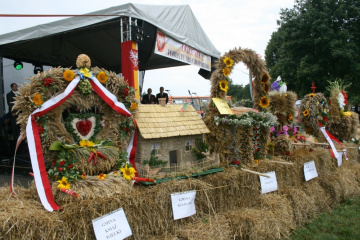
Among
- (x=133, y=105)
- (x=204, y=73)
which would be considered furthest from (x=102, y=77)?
(x=204, y=73)

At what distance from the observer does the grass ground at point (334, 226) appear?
3977 mm

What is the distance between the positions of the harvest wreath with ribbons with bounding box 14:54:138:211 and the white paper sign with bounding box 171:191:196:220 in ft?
1.84

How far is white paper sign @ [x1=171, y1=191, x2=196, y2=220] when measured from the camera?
10.6ft

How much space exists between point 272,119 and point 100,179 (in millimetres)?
2909

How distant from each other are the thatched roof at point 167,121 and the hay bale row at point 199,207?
71 centimetres

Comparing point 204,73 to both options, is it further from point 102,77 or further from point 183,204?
point 183,204

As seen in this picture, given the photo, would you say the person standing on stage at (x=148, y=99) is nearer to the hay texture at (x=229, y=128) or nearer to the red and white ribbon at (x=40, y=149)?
the hay texture at (x=229, y=128)

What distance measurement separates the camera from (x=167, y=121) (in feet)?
13.1

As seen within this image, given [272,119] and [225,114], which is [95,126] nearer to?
[225,114]

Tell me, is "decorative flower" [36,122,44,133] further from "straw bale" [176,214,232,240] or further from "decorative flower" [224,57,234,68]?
"decorative flower" [224,57,234,68]

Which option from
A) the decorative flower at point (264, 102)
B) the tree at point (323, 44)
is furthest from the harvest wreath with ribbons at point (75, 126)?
the tree at point (323, 44)

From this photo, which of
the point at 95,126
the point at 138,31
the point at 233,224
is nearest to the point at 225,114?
the point at 233,224

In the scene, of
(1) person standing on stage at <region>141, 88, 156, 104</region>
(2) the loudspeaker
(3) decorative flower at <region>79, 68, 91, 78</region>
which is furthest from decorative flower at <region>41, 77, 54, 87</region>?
(2) the loudspeaker

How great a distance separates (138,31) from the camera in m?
5.93
